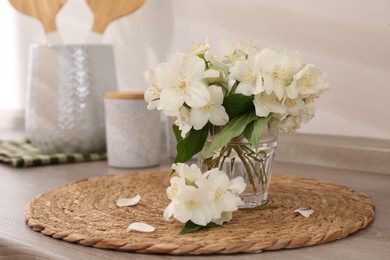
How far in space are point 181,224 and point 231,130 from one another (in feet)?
0.42

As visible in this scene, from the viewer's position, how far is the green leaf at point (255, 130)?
0.77 meters

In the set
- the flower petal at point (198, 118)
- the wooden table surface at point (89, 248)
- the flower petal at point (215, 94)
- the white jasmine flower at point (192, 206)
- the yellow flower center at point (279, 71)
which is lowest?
the wooden table surface at point (89, 248)

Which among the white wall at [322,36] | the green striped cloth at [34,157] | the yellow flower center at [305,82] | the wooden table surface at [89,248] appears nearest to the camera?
the wooden table surface at [89,248]

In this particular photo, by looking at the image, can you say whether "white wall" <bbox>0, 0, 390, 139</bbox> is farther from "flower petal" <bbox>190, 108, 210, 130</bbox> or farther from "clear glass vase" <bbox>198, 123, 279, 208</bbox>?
"flower petal" <bbox>190, 108, 210, 130</bbox>

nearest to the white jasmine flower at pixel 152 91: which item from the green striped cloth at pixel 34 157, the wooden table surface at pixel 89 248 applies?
the wooden table surface at pixel 89 248

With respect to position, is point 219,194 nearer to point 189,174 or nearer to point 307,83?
point 189,174

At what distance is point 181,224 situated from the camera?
780 millimetres

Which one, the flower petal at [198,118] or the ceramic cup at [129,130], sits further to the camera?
the ceramic cup at [129,130]

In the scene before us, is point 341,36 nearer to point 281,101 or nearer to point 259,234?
point 281,101

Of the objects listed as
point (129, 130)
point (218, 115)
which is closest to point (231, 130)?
point (218, 115)

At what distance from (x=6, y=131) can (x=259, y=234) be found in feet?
4.75

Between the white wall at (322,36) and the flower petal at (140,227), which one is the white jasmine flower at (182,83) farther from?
the white wall at (322,36)

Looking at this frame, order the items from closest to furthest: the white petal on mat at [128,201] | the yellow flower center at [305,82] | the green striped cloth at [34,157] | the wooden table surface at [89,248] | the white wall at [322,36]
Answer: the wooden table surface at [89,248] → the yellow flower center at [305,82] → the white petal on mat at [128,201] → the white wall at [322,36] → the green striped cloth at [34,157]

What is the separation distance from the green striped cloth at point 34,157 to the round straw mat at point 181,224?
28 cm
